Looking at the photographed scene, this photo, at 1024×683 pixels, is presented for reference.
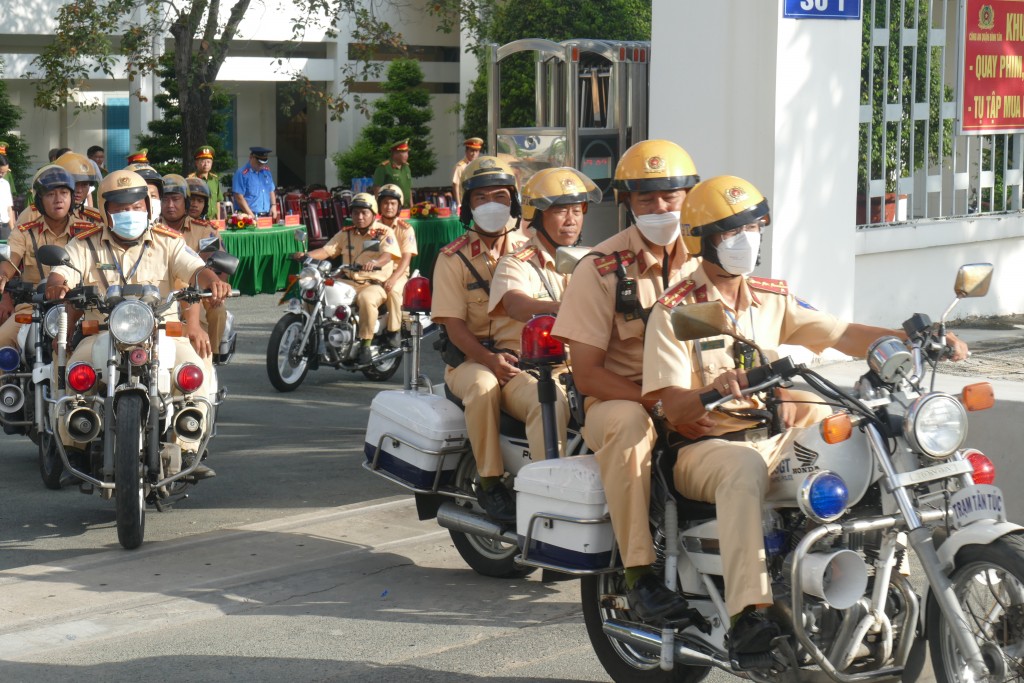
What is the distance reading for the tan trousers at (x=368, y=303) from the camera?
1269 cm

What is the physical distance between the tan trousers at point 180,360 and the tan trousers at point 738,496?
3.60 metres

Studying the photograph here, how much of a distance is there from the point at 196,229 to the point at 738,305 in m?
6.93

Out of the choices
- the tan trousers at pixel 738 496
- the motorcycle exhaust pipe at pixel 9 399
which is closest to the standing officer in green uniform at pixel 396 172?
the motorcycle exhaust pipe at pixel 9 399

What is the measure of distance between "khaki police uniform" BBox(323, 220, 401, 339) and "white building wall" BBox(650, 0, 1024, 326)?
13.9ft

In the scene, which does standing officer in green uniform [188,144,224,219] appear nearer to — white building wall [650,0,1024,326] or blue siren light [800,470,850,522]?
white building wall [650,0,1024,326]

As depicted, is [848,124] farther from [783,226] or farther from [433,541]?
[433,541]

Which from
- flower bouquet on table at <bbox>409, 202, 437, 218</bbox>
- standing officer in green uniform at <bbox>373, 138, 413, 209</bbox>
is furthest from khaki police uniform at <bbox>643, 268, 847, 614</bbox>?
A: standing officer in green uniform at <bbox>373, 138, 413, 209</bbox>

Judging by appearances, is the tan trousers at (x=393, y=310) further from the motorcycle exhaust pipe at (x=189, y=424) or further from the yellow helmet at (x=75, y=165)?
the motorcycle exhaust pipe at (x=189, y=424)

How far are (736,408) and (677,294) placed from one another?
16.9 inches

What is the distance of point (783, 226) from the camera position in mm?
8859

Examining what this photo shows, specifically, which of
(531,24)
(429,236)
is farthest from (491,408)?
(531,24)

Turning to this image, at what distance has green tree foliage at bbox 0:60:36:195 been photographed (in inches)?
1043

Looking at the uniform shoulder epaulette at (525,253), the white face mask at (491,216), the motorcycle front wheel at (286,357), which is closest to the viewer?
the uniform shoulder epaulette at (525,253)

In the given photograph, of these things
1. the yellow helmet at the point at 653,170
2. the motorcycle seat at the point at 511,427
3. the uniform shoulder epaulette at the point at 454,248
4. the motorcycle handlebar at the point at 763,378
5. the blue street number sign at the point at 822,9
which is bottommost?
the motorcycle seat at the point at 511,427
